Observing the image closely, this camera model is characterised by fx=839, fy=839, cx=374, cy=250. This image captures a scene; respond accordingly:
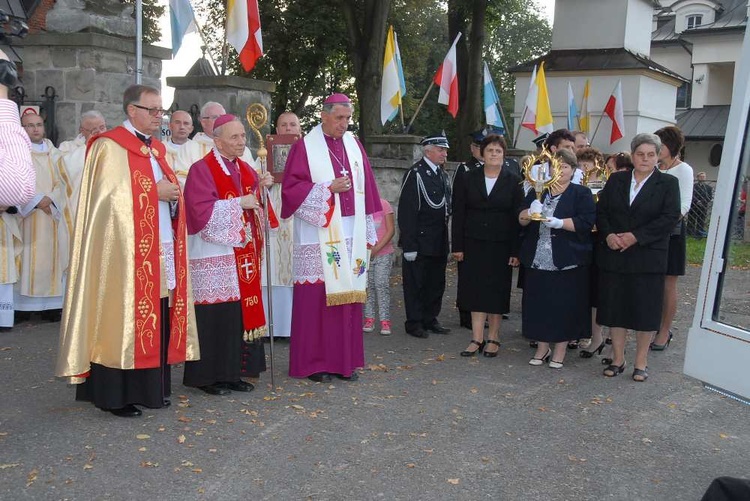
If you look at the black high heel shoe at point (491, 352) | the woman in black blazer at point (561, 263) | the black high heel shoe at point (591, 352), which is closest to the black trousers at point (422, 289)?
the black high heel shoe at point (491, 352)

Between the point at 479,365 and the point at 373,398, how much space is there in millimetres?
1463

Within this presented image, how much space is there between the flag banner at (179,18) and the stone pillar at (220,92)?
2.12 ft

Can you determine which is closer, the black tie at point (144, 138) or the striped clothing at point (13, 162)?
the striped clothing at point (13, 162)

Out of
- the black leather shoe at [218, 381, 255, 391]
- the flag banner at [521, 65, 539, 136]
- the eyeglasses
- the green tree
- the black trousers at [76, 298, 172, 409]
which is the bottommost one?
the black leather shoe at [218, 381, 255, 391]

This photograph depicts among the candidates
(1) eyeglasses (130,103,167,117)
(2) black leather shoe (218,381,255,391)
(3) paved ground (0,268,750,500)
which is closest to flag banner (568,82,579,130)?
(3) paved ground (0,268,750,500)

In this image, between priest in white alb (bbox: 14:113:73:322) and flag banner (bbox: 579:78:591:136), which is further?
flag banner (bbox: 579:78:591:136)

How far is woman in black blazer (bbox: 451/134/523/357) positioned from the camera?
750cm

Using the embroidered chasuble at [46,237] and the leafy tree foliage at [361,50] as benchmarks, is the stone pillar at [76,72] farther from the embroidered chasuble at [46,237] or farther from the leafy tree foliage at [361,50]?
the leafy tree foliage at [361,50]

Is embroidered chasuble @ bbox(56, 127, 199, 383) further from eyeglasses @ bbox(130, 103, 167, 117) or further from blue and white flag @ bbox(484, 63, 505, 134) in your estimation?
blue and white flag @ bbox(484, 63, 505, 134)

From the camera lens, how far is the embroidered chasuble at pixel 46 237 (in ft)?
27.4

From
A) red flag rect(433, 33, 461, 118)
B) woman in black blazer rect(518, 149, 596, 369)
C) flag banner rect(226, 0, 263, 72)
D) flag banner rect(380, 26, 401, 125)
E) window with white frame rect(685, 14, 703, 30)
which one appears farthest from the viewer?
window with white frame rect(685, 14, 703, 30)

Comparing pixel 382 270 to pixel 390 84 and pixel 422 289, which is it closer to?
pixel 422 289

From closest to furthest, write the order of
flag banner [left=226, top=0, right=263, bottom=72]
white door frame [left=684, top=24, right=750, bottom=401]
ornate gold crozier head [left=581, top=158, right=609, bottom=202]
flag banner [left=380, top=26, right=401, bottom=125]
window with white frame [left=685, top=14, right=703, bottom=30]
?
white door frame [left=684, top=24, right=750, bottom=401], ornate gold crozier head [left=581, top=158, right=609, bottom=202], flag banner [left=226, top=0, right=263, bottom=72], flag banner [left=380, top=26, right=401, bottom=125], window with white frame [left=685, top=14, right=703, bottom=30]

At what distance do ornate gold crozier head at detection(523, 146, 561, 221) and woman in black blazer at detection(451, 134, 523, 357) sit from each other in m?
0.40
